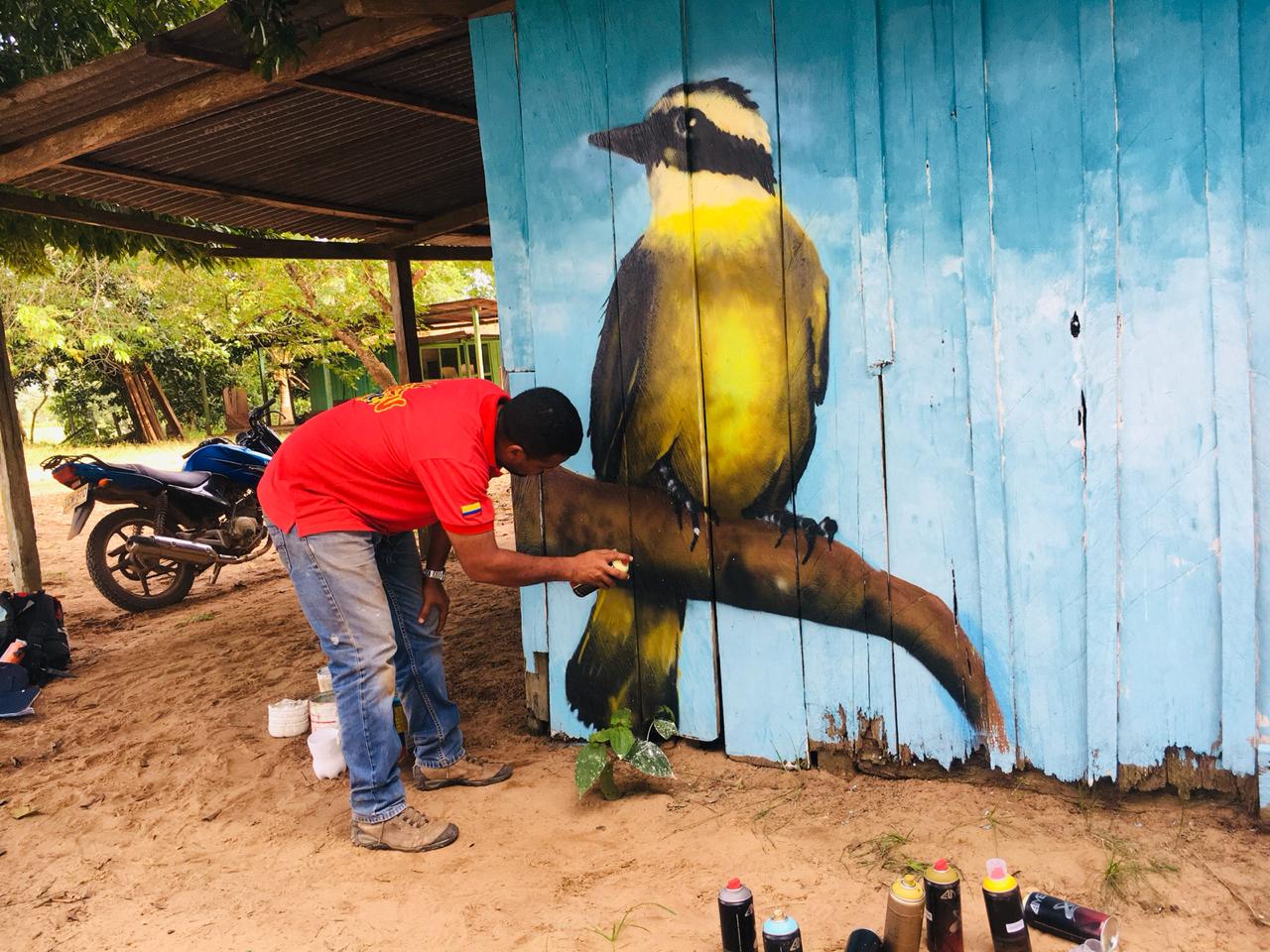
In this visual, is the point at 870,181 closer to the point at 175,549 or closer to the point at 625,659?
the point at 625,659

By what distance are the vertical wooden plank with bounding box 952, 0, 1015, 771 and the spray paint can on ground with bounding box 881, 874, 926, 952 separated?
0.88m

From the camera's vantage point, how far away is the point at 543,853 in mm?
2812

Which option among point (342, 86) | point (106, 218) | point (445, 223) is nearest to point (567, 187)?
point (342, 86)

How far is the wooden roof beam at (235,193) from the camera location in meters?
4.50

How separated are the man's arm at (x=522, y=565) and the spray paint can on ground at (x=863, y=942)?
118 centimetres

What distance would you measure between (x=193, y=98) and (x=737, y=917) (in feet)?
11.7

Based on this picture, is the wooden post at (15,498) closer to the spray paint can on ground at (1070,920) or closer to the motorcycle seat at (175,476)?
the motorcycle seat at (175,476)

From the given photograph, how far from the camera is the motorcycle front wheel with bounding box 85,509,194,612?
247 inches

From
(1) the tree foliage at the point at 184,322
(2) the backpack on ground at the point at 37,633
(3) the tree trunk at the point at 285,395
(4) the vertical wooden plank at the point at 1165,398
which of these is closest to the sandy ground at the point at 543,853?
(4) the vertical wooden plank at the point at 1165,398

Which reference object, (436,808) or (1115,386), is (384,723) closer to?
(436,808)

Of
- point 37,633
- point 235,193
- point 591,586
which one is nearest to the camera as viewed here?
point 591,586

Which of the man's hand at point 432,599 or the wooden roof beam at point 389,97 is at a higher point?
the wooden roof beam at point 389,97

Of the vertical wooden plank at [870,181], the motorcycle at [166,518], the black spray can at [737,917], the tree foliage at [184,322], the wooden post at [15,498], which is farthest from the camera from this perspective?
the tree foliage at [184,322]

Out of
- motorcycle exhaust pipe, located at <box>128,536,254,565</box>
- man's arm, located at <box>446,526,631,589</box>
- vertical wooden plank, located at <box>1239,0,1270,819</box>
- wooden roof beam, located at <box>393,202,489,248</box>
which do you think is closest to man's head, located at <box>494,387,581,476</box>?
man's arm, located at <box>446,526,631,589</box>
